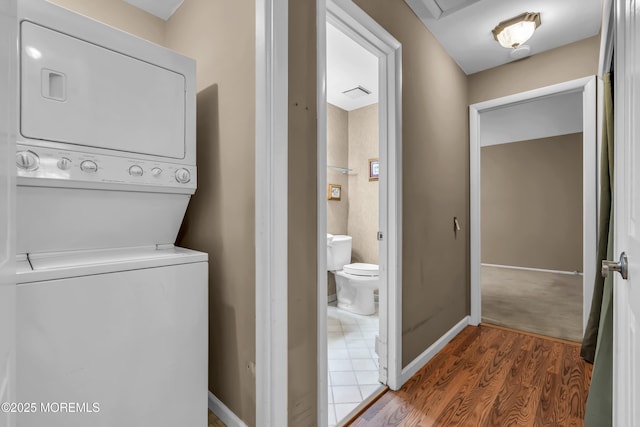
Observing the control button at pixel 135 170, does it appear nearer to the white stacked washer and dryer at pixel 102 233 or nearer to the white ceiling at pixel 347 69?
the white stacked washer and dryer at pixel 102 233

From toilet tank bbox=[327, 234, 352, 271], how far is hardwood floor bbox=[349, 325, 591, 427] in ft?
4.17

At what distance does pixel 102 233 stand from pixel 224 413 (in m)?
1.00

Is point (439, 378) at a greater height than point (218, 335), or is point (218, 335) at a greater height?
point (218, 335)

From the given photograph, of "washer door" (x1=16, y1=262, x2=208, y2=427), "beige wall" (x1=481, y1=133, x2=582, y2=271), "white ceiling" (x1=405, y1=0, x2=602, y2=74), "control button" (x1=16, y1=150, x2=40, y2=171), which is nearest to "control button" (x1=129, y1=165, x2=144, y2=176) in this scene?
"control button" (x1=16, y1=150, x2=40, y2=171)

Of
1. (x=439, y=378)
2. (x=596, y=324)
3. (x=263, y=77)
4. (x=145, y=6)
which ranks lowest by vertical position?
(x=439, y=378)

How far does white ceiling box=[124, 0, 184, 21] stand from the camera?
1.79 metres

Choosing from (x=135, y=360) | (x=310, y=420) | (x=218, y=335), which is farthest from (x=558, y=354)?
(x=135, y=360)

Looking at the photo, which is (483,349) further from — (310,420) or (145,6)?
(145,6)

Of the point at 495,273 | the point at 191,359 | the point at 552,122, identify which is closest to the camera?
the point at 191,359

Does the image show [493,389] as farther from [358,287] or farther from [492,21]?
[492,21]

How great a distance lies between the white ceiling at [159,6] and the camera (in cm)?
179

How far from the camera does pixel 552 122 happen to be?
15.1 ft

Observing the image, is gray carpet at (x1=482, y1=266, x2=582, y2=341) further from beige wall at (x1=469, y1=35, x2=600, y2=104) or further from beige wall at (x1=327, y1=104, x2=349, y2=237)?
beige wall at (x1=469, y1=35, x2=600, y2=104)

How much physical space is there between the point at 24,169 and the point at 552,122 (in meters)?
5.96
